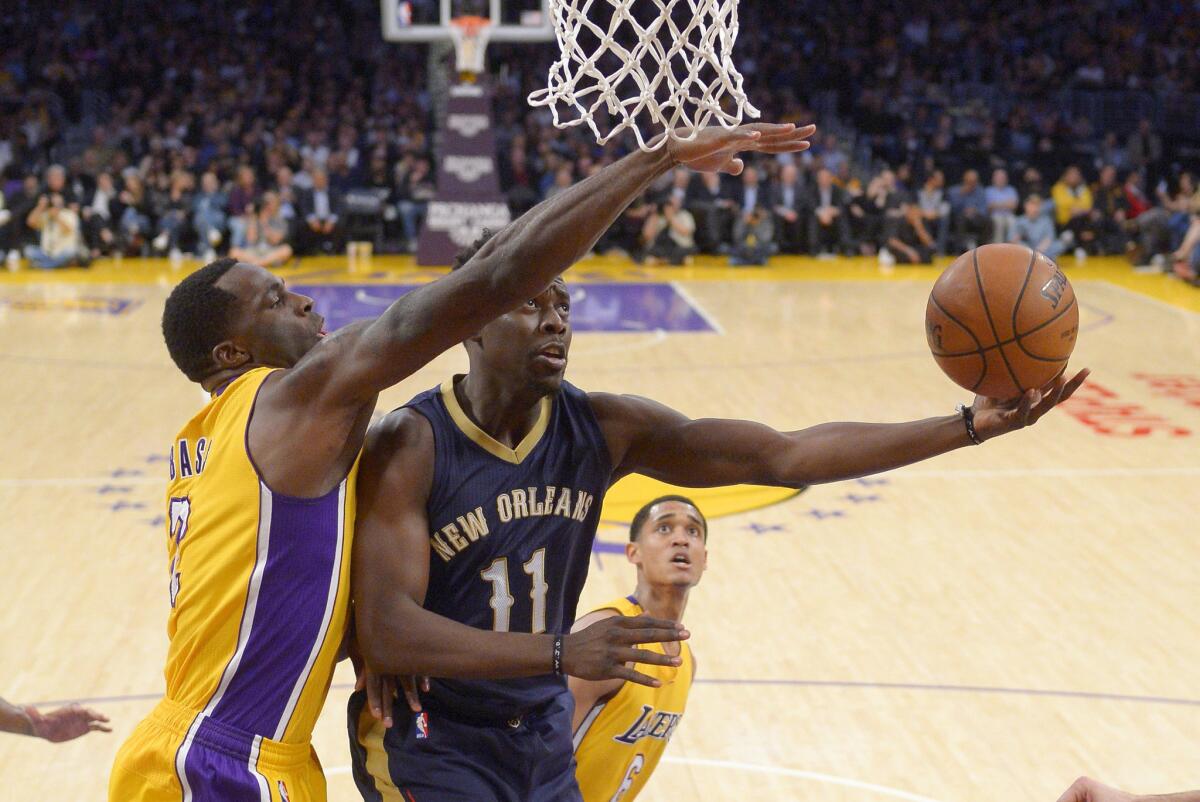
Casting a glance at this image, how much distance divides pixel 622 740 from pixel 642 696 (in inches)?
5.7

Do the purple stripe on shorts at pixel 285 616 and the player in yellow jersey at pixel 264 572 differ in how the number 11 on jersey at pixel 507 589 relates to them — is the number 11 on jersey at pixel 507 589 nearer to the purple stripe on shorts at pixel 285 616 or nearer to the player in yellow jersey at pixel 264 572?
the player in yellow jersey at pixel 264 572

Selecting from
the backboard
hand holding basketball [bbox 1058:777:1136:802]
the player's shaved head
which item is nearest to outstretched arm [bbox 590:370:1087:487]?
hand holding basketball [bbox 1058:777:1136:802]

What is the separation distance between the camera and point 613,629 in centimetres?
302

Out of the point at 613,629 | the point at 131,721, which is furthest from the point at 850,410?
the point at 613,629

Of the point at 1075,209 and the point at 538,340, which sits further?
the point at 1075,209

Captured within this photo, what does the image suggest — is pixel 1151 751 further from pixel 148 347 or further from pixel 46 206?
pixel 46 206

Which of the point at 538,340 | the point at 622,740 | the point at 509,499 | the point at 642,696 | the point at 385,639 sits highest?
the point at 538,340

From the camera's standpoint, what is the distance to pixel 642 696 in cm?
459

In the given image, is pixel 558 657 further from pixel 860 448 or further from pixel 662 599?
→ pixel 662 599

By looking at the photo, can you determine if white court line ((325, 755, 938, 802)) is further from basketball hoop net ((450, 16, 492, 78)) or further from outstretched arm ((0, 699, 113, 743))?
basketball hoop net ((450, 16, 492, 78))

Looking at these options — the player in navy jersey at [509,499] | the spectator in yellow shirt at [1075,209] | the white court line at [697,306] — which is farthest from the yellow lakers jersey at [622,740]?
the spectator in yellow shirt at [1075,209]

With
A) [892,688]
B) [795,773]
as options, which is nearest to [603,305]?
[892,688]

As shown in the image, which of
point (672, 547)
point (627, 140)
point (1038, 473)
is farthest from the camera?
point (627, 140)

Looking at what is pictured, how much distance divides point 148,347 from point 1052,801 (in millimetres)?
10307
